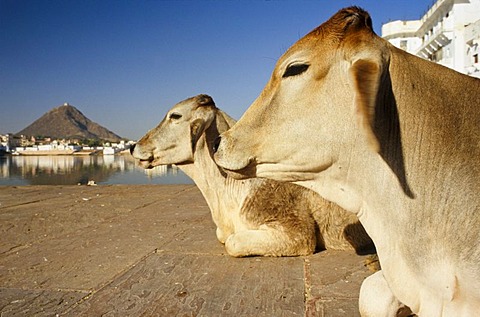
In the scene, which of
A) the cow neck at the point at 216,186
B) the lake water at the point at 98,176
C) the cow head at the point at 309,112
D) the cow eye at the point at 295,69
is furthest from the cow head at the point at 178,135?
the cow eye at the point at 295,69

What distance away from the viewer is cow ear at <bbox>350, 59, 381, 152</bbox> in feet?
5.96

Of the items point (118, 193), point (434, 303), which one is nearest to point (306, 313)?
point (434, 303)

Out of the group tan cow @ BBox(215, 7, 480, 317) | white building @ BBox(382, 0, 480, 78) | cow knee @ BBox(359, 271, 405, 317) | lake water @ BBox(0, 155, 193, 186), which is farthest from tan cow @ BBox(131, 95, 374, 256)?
white building @ BBox(382, 0, 480, 78)

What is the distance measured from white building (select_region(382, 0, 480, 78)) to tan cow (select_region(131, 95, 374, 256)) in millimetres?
28947

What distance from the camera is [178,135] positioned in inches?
202

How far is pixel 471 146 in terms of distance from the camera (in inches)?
76.9

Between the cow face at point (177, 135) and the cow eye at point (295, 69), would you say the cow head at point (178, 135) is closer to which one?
the cow face at point (177, 135)

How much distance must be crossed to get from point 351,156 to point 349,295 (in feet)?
4.32

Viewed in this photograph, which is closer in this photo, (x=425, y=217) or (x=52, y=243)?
(x=425, y=217)

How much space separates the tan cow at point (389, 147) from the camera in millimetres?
1885

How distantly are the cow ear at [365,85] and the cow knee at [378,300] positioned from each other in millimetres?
991

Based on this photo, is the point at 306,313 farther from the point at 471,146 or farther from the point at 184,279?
the point at 471,146

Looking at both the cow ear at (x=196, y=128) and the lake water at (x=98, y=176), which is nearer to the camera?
the cow ear at (x=196, y=128)

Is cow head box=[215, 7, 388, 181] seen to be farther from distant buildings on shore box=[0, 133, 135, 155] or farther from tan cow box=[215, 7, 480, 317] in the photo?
distant buildings on shore box=[0, 133, 135, 155]
